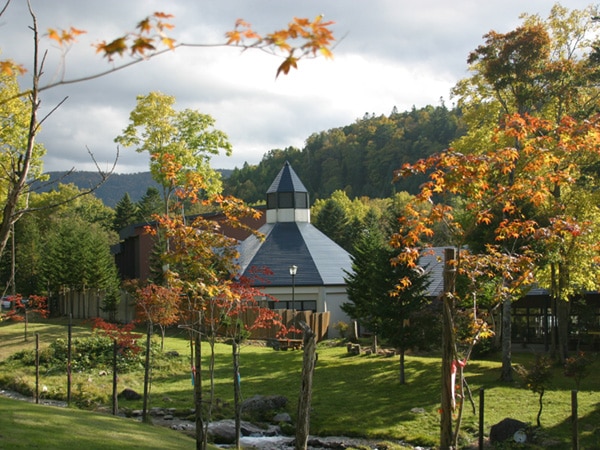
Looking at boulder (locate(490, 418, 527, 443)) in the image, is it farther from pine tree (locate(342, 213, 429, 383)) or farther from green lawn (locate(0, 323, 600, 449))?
pine tree (locate(342, 213, 429, 383))

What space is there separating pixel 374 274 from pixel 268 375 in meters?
5.49

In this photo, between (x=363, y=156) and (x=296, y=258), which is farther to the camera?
(x=363, y=156)

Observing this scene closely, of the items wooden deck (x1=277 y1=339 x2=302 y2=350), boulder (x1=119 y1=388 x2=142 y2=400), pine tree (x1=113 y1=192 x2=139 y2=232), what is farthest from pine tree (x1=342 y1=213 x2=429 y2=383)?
pine tree (x1=113 y1=192 x2=139 y2=232)

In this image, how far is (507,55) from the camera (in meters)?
22.8

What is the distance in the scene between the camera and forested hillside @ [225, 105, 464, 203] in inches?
4434

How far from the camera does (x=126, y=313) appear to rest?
41969 millimetres

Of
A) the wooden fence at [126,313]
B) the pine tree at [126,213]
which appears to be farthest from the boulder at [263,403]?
the pine tree at [126,213]

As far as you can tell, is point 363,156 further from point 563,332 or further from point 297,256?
point 563,332

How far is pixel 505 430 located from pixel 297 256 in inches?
1014

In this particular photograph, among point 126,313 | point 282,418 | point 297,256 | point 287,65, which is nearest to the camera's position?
point 287,65

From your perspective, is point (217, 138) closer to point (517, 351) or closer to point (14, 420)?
point (517, 351)

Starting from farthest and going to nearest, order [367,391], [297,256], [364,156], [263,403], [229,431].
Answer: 1. [364,156]
2. [297,256]
3. [367,391]
4. [263,403]
5. [229,431]

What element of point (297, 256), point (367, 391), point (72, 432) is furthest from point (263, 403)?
point (297, 256)

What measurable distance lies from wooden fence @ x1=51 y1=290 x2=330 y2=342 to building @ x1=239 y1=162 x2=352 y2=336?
194 centimetres
